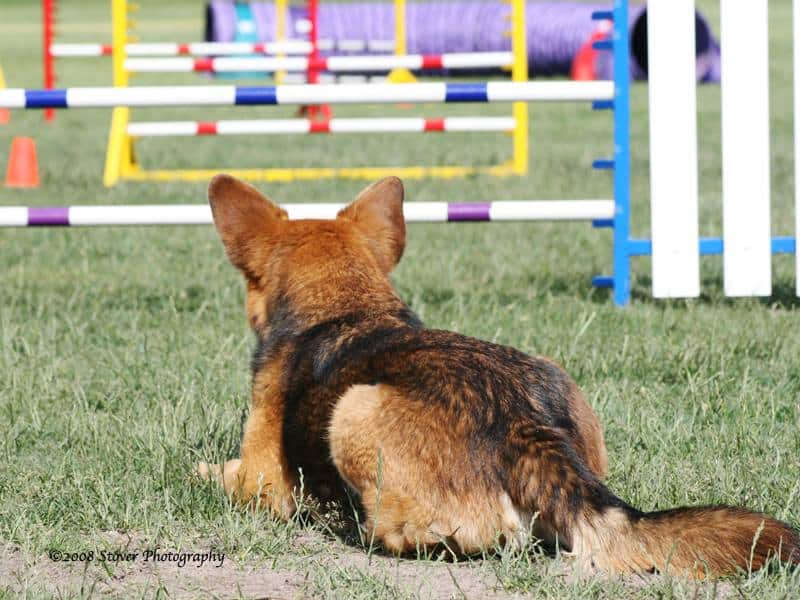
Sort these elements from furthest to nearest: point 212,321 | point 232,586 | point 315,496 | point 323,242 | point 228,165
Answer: point 228,165 → point 212,321 → point 323,242 → point 315,496 → point 232,586

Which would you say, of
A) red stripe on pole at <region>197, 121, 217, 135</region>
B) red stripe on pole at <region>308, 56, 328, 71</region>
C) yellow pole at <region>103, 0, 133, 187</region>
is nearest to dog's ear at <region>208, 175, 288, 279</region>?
red stripe on pole at <region>197, 121, 217, 135</region>

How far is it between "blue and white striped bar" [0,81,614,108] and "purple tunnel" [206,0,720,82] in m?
17.0

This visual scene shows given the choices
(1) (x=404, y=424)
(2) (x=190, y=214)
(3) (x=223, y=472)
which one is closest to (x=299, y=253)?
(3) (x=223, y=472)

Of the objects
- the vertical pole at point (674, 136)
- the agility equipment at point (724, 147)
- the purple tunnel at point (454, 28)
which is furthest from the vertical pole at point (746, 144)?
the purple tunnel at point (454, 28)

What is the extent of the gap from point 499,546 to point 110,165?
8.39 m

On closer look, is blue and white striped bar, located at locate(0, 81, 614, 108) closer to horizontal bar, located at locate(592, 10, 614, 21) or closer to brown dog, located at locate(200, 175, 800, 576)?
horizontal bar, located at locate(592, 10, 614, 21)

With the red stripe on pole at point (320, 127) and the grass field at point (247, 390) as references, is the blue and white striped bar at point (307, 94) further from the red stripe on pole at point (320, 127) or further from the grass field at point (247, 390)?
the red stripe on pole at point (320, 127)

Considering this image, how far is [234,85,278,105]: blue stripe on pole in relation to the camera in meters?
5.75

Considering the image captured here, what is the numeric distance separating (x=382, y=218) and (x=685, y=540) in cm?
146

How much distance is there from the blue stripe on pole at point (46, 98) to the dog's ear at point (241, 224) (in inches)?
97.7

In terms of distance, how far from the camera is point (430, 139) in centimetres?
1526

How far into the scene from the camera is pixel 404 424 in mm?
2977

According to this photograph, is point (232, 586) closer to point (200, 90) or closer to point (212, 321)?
point (212, 321)

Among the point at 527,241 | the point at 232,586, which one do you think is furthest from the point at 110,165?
the point at 232,586
